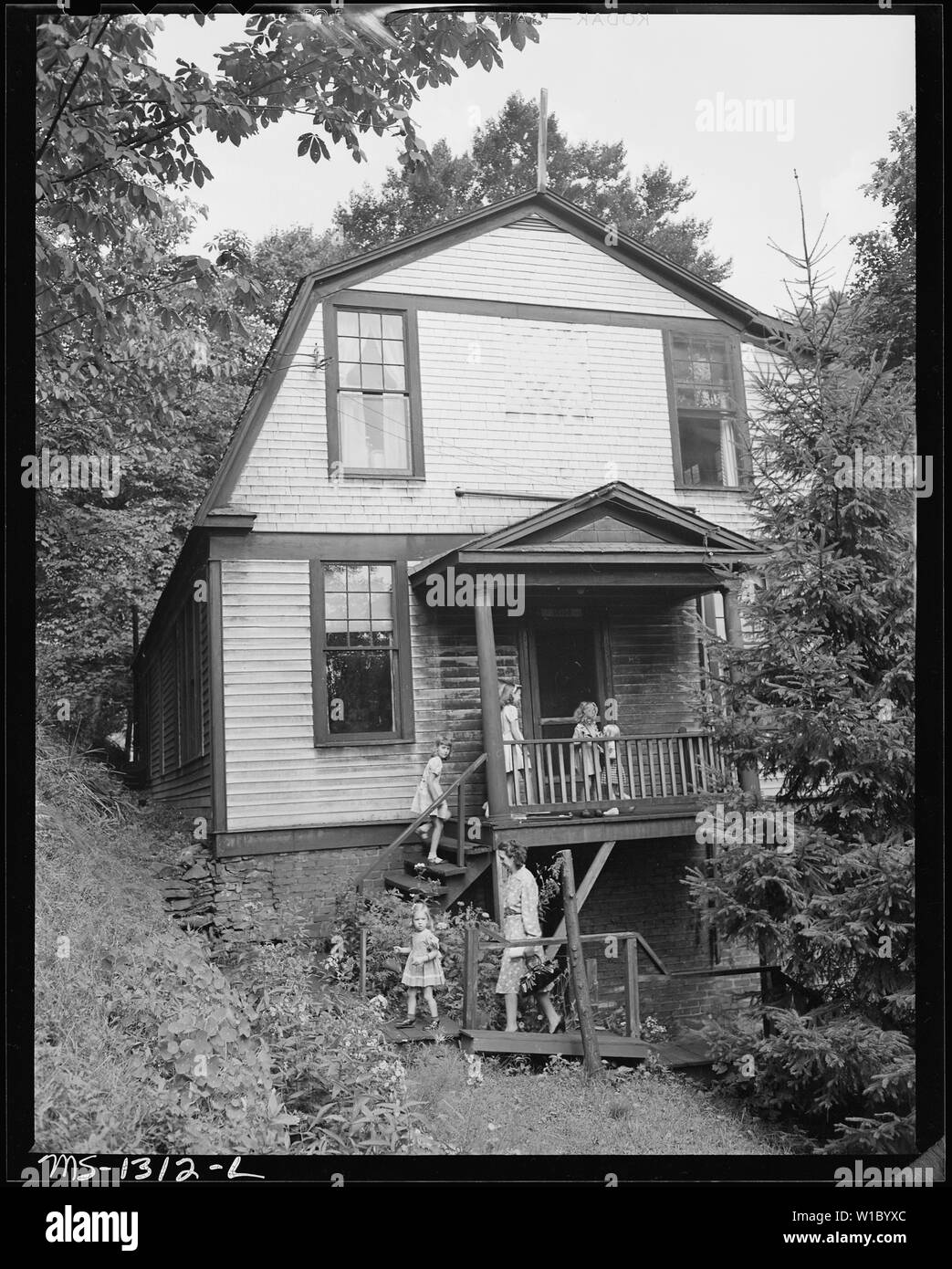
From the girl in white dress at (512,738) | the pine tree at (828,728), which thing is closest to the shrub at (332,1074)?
the pine tree at (828,728)

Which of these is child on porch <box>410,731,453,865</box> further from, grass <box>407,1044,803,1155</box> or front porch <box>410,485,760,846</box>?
grass <box>407,1044,803,1155</box>

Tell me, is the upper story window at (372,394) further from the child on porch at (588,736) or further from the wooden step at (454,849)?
the wooden step at (454,849)

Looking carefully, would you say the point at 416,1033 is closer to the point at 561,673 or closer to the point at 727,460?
the point at 561,673

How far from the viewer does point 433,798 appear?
10.7m

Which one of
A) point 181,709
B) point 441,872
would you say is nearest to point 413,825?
point 441,872

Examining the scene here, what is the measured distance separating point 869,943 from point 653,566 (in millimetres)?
5384

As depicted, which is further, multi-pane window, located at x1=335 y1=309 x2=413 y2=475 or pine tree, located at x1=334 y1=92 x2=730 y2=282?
pine tree, located at x1=334 y1=92 x2=730 y2=282

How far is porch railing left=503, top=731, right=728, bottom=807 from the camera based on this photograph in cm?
1060

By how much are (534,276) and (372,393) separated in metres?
2.62

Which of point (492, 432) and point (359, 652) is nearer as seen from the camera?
point (359, 652)

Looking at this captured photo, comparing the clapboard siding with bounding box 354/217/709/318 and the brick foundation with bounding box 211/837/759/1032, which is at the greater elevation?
the clapboard siding with bounding box 354/217/709/318

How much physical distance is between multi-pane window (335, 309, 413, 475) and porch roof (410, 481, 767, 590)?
4.44 ft

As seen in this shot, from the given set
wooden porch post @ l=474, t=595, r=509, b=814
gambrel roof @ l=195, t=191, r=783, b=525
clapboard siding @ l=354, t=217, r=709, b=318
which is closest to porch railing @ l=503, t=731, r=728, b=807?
wooden porch post @ l=474, t=595, r=509, b=814

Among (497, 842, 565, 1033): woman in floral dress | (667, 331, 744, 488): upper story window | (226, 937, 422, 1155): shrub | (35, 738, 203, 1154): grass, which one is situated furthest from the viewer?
(667, 331, 744, 488): upper story window
